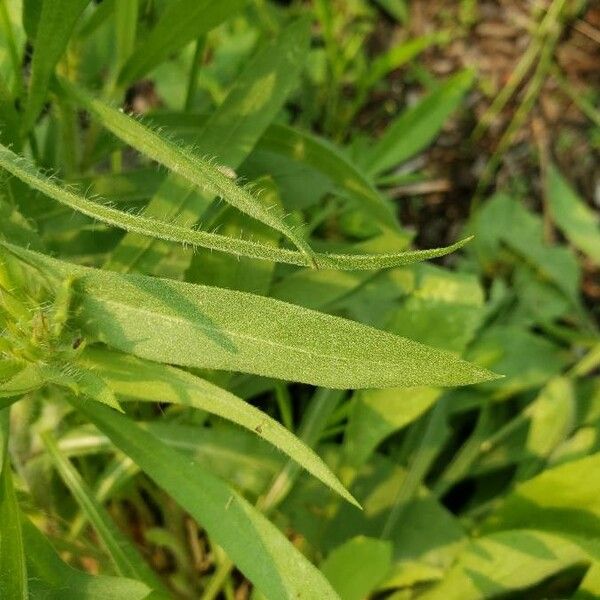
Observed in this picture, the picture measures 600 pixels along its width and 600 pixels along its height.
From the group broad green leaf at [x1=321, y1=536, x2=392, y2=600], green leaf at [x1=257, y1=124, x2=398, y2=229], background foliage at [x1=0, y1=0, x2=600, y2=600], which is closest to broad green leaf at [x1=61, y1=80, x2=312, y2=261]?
background foliage at [x1=0, y1=0, x2=600, y2=600]

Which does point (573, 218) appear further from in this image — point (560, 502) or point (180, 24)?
point (180, 24)

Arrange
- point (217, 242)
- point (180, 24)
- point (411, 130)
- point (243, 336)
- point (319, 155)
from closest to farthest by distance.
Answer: point (217, 242) < point (243, 336) < point (180, 24) < point (319, 155) < point (411, 130)

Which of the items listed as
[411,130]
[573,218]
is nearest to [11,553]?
[411,130]

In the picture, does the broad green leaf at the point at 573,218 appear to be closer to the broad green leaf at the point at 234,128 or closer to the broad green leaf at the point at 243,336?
the broad green leaf at the point at 234,128

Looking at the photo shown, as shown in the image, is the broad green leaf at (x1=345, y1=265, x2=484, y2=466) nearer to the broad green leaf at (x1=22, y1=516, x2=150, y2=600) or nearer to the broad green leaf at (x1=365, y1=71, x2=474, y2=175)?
the broad green leaf at (x1=365, y1=71, x2=474, y2=175)

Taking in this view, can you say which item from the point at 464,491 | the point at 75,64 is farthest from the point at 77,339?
the point at 464,491

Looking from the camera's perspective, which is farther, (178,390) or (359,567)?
(359,567)

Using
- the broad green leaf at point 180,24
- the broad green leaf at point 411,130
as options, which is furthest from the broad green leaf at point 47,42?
the broad green leaf at point 411,130
